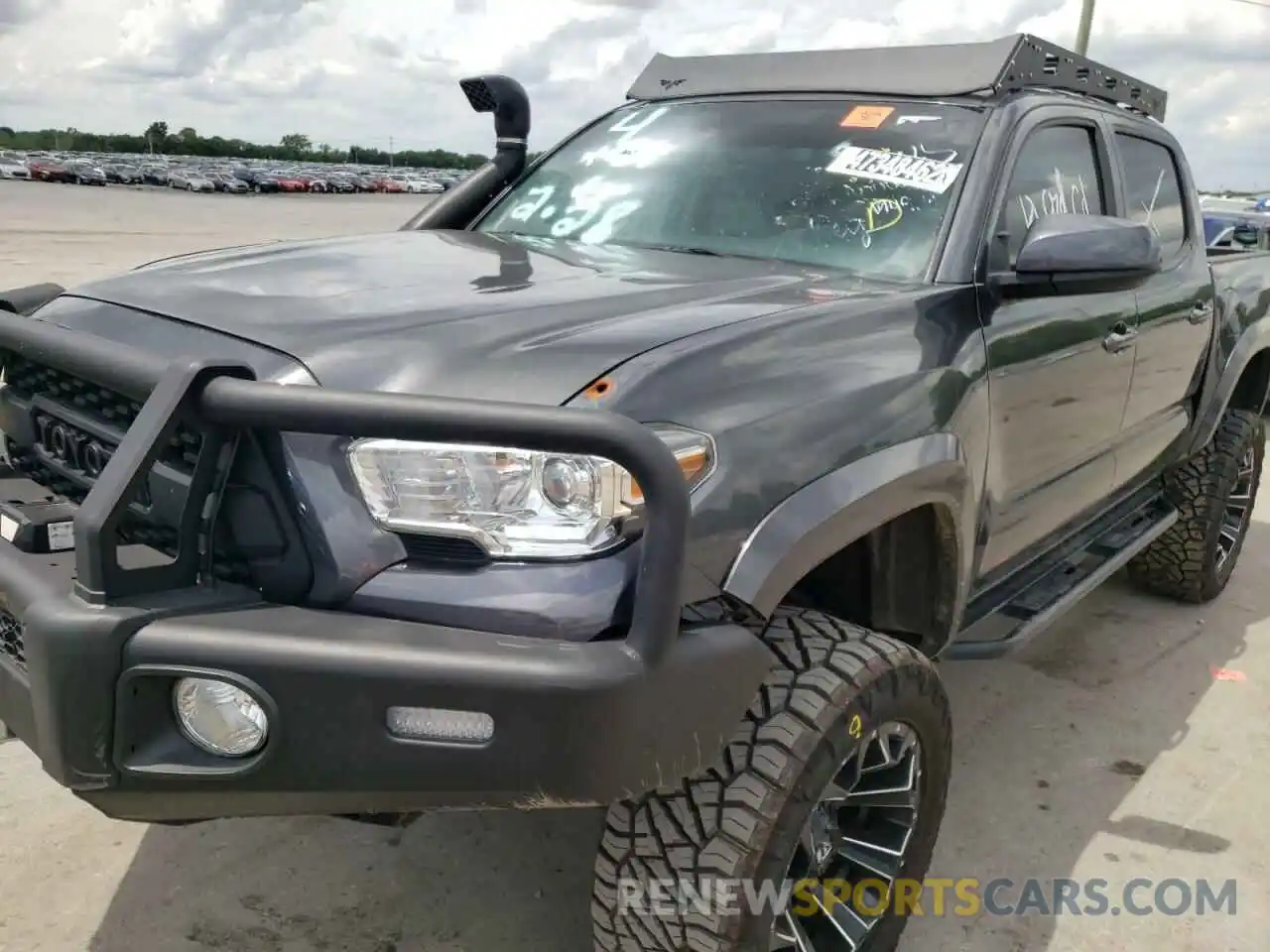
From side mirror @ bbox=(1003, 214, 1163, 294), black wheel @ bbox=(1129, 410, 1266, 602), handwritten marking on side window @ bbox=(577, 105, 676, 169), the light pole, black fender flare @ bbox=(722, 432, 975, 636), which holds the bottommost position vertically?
black wheel @ bbox=(1129, 410, 1266, 602)

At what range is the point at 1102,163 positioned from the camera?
3602 mm

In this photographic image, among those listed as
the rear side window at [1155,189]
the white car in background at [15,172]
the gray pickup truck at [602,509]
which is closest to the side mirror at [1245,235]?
the rear side window at [1155,189]

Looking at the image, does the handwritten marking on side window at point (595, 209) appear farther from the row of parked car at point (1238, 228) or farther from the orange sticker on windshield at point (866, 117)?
the row of parked car at point (1238, 228)

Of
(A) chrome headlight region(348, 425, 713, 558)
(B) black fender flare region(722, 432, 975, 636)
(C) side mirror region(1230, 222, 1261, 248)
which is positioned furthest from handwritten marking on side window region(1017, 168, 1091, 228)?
(C) side mirror region(1230, 222, 1261, 248)

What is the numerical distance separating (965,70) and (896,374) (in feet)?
4.31

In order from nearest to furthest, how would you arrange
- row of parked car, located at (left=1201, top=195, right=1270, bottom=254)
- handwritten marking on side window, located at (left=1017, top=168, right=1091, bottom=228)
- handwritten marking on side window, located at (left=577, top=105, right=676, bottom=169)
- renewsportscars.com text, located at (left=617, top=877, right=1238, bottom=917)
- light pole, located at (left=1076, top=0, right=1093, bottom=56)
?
renewsportscars.com text, located at (left=617, top=877, right=1238, bottom=917) → handwritten marking on side window, located at (left=1017, top=168, right=1091, bottom=228) → handwritten marking on side window, located at (left=577, top=105, right=676, bottom=169) → row of parked car, located at (left=1201, top=195, right=1270, bottom=254) → light pole, located at (left=1076, top=0, right=1093, bottom=56)

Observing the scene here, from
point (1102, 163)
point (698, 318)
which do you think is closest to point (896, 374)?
point (698, 318)

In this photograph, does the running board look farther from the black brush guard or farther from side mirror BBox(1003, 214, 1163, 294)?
the black brush guard

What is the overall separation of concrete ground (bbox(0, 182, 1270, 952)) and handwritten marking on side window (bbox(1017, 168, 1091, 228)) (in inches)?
62.5

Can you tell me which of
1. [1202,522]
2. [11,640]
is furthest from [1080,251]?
[1202,522]

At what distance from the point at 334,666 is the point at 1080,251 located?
1868 mm

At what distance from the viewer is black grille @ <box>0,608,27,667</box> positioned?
1823 millimetres

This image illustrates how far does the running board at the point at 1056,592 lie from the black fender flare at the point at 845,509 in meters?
0.35

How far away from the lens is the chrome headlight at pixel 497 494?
5.67 ft
